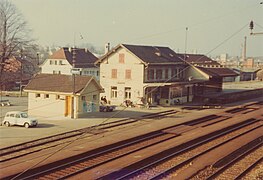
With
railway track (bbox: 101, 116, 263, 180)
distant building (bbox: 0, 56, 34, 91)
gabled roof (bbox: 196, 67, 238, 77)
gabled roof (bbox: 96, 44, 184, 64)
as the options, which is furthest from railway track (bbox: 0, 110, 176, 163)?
distant building (bbox: 0, 56, 34, 91)

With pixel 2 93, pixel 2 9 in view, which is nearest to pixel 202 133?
pixel 2 9

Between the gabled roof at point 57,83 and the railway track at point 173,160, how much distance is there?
11.1 metres

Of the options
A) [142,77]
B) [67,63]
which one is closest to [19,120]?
[142,77]

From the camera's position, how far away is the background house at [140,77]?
3556cm

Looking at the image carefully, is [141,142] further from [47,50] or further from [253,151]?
[47,50]

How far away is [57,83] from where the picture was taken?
2925 cm

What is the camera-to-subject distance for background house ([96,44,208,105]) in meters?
35.6

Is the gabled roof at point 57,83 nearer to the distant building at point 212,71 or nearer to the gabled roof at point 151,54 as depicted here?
the gabled roof at point 151,54

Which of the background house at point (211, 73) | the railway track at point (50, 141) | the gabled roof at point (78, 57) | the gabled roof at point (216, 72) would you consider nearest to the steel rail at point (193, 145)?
the railway track at point (50, 141)

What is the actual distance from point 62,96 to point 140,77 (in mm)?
9747

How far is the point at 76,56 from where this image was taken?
54.3m

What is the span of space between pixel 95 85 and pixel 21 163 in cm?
1602

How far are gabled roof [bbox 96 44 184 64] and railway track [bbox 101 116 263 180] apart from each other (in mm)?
15717

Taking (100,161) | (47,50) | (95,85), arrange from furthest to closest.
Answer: (47,50) < (95,85) < (100,161)
